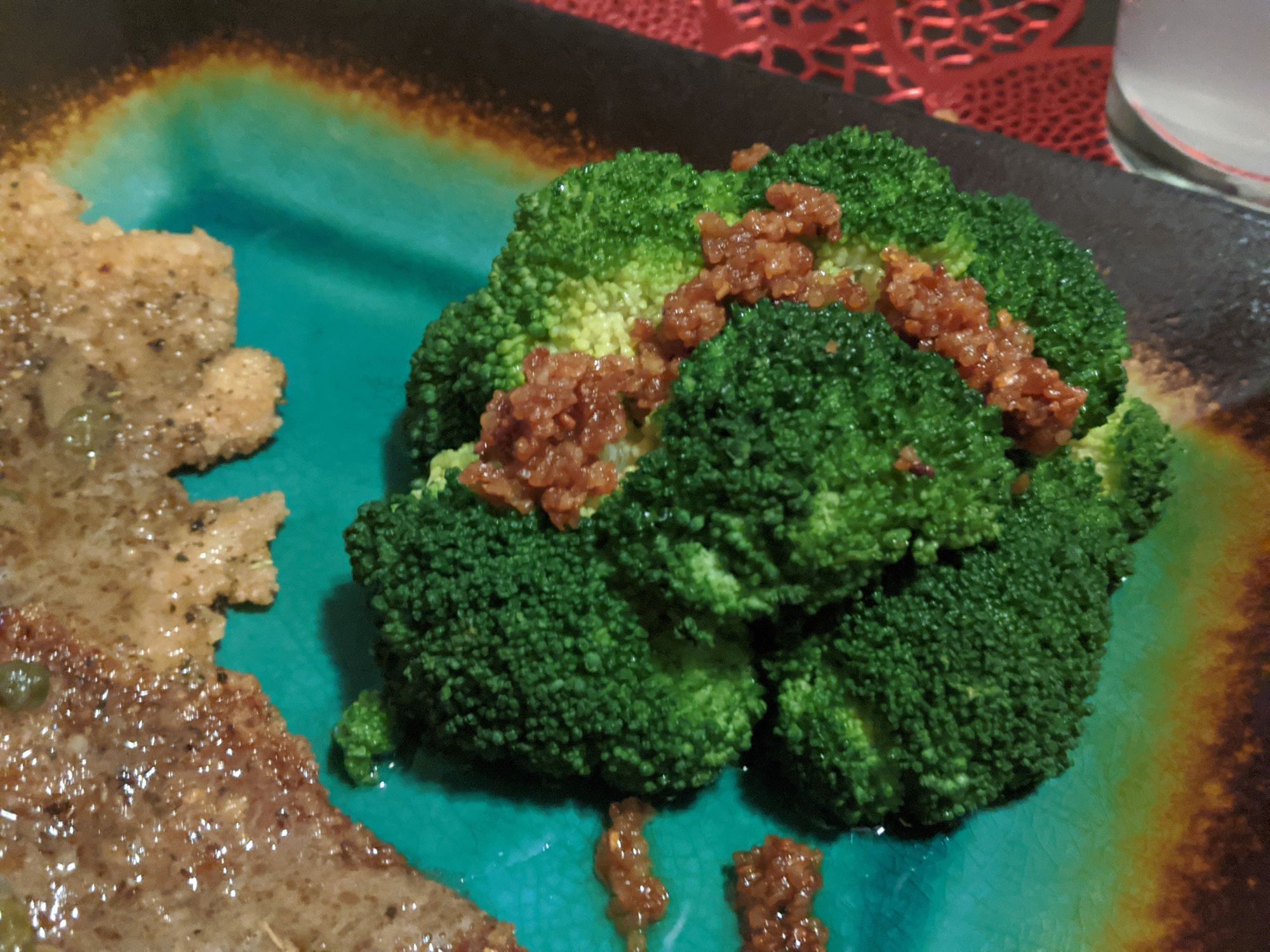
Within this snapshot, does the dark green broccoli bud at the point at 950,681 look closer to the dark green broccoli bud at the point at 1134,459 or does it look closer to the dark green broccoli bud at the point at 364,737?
the dark green broccoli bud at the point at 1134,459

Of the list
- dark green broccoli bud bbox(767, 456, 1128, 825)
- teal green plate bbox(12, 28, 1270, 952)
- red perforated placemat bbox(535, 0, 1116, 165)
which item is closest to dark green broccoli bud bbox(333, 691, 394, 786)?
teal green plate bbox(12, 28, 1270, 952)

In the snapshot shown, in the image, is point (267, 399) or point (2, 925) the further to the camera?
point (267, 399)

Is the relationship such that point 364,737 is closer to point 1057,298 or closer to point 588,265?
point 588,265

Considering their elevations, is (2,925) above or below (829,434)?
below

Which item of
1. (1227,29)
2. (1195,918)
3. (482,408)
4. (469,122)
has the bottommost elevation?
(1195,918)

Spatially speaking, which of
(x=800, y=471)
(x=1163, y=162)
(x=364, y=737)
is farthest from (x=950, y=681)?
(x=1163, y=162)

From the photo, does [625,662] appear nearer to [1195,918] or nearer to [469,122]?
[1195,918]

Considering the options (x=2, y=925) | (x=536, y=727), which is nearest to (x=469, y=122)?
(x=536, y=727)
